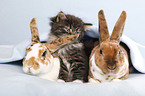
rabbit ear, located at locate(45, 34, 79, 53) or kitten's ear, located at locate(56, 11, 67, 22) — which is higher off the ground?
kitten's ear, located at locate(56, 11, 67, 22)

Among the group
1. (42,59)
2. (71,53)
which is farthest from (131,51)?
(42,59)

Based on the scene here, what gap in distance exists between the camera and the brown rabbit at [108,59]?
0.70 metres

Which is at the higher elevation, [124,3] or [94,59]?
[124,3]

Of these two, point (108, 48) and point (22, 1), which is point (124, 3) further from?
point (108, 48)

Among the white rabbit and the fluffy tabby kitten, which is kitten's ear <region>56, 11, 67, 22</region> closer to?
the fluffy tabby kitten

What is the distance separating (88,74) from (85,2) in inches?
42.1

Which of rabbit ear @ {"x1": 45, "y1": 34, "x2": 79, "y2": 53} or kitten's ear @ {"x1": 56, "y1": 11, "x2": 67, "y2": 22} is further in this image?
kitten's ear @ {"x1": 56, "y1": 11, "x2": 67, "y2": 22}

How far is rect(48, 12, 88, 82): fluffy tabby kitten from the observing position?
0.81 m

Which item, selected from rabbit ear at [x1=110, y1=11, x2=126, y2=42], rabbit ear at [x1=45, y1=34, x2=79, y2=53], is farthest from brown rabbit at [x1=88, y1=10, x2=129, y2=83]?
rabbit ear at [x1=45, y1=34, x2=79, y2=53]

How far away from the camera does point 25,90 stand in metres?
0.57

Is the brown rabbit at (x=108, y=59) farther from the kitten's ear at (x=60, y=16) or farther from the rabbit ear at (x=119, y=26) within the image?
the kitten's ear at (x=60, y=16)

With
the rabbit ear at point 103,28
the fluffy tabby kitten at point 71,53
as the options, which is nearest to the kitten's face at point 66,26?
the fluffy tabby kitten at point 71,53

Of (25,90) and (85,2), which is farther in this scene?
(85,2)

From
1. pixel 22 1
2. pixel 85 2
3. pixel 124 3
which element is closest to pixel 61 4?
pixel 85 2
